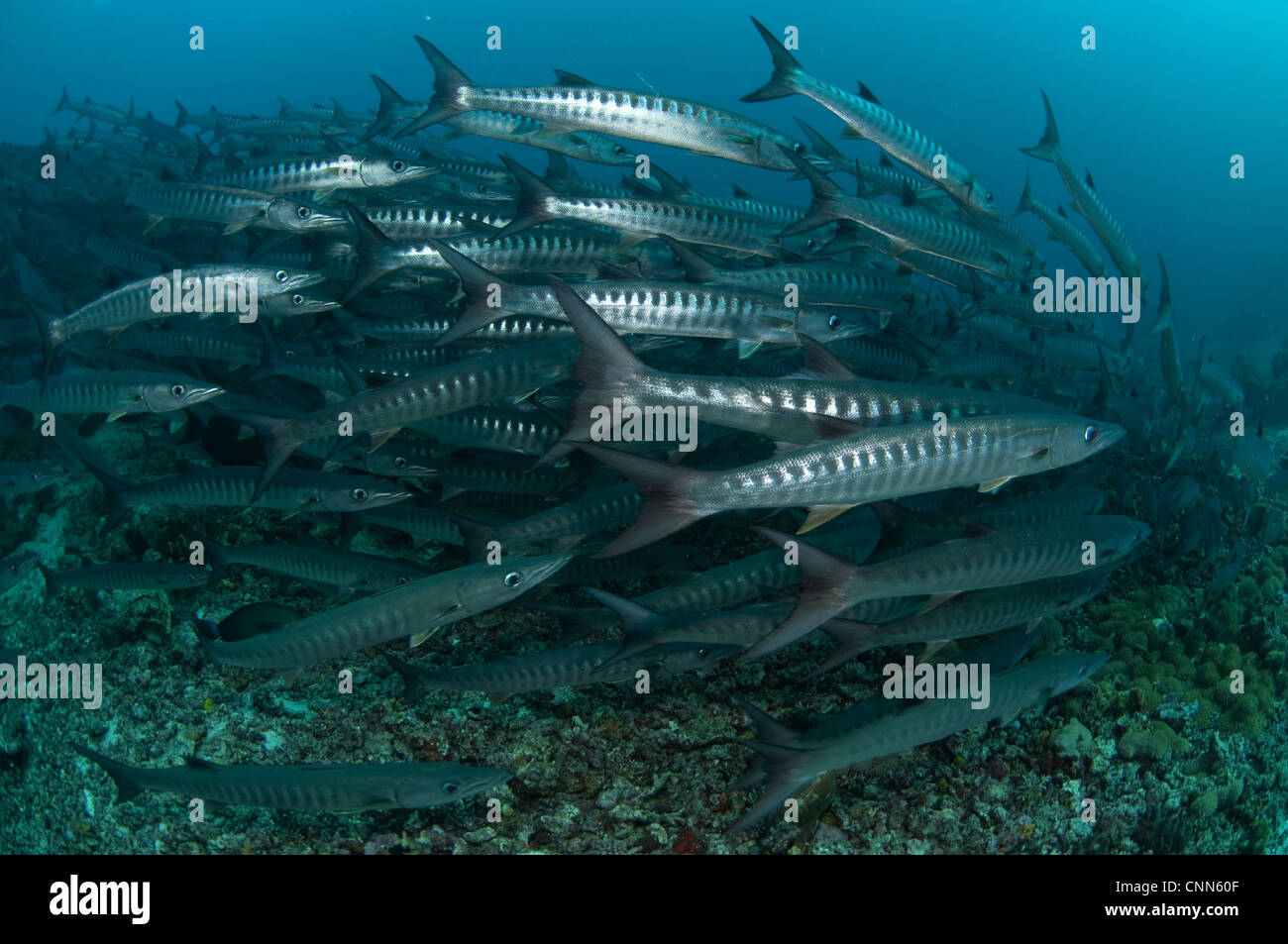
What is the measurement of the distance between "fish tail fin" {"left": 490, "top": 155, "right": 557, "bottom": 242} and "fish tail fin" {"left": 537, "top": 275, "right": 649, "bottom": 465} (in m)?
2.57

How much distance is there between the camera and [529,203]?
550 centimetres

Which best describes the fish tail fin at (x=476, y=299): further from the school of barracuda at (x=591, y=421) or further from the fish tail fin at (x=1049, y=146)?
the fish tail fin at (x=1049, y=146)

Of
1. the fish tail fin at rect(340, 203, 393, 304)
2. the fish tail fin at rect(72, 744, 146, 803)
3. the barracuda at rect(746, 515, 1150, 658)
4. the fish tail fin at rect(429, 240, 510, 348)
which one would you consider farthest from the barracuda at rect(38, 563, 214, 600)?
the barracuda at rect(746, 515, 1150, 658)

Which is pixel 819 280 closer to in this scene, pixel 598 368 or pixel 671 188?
pixel 671 188

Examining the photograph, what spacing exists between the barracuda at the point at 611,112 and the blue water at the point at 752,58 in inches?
4775

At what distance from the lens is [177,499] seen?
17.6 feet

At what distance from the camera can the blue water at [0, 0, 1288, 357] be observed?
12231 centimetres

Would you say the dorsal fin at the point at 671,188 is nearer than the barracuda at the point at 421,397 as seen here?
No

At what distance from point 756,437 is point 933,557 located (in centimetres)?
306

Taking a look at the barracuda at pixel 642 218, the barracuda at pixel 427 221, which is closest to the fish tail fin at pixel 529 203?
the barracuda at pixel 642 218

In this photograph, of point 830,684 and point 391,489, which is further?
point 391,489

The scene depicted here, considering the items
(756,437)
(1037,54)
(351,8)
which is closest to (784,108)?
(1037,54)

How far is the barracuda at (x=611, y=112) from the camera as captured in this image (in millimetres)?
5730
